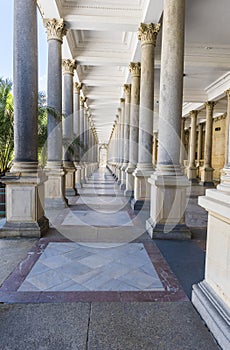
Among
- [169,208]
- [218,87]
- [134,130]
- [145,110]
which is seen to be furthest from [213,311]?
[218,87]

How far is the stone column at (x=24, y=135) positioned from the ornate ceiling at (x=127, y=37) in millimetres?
2861

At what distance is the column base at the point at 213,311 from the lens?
7.35ft

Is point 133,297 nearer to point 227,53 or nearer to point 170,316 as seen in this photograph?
point 170,316

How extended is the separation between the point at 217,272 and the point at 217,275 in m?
0.03

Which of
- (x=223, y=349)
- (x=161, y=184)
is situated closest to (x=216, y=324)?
(x=223, y=349)

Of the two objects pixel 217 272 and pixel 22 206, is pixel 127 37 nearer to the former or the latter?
pixel 22 206

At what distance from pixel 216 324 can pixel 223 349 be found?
19cm

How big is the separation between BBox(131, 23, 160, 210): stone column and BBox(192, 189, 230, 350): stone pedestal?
17.6 ft

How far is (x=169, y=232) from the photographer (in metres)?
5.33

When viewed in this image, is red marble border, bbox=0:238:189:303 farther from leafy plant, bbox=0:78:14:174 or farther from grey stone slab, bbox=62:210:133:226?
leafy plant, bbox=0:78:14:174

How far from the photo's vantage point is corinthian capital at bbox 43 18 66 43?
26.4ft

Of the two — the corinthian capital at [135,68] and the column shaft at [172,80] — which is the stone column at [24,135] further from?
the corinthian capital at [135,68]

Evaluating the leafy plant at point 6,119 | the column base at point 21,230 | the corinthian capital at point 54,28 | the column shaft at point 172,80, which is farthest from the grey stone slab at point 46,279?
the corinthian capital at point 54,28

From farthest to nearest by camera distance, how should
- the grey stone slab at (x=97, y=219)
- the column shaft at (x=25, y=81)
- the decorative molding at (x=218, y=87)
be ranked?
the decorative molding at (x=218, y=87), the grey stone slab at (x=97, y=219), the column shaft at (x=25, y=81)
